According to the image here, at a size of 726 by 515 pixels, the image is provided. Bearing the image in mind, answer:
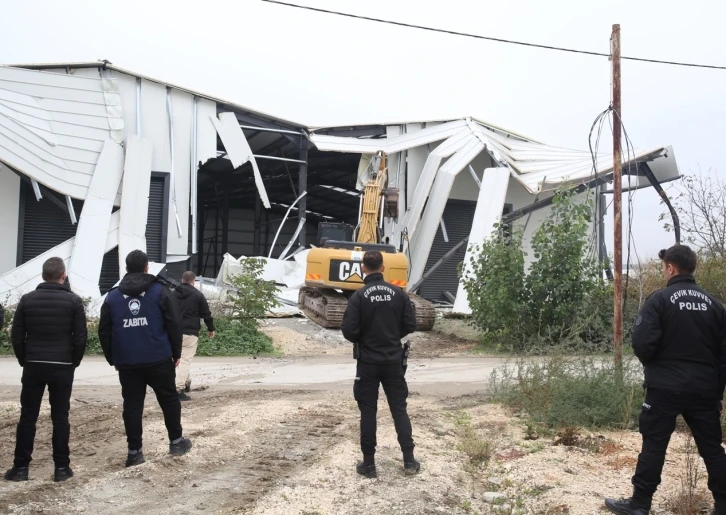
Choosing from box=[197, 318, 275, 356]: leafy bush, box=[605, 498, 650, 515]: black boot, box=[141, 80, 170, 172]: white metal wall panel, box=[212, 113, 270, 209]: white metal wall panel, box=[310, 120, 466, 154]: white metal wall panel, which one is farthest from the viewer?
box=[310, 120, 466, 154]: white metal wall panel

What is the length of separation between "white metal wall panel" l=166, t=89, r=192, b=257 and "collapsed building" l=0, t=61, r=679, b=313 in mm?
34

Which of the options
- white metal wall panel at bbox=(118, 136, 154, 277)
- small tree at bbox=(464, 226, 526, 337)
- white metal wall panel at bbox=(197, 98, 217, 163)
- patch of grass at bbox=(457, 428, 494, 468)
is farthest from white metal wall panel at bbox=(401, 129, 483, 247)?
patch of grass at bbox=(457, 428, 494, 468)

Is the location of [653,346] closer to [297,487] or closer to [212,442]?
[297,487]

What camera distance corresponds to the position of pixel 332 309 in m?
17.8

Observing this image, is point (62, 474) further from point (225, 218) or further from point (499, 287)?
point (225, 218)

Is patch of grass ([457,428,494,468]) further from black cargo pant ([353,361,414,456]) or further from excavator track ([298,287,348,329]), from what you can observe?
excavator track ([298,287,348,329])

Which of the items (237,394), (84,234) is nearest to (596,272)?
(237,394)

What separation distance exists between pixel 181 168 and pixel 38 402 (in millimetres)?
18122

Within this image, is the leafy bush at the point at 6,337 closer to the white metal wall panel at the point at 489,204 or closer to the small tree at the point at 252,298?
the small tree at the point at 252,298

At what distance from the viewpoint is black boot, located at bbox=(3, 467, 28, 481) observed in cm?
561

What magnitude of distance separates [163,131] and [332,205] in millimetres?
16459

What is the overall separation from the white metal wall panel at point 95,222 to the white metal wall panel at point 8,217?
2.09m

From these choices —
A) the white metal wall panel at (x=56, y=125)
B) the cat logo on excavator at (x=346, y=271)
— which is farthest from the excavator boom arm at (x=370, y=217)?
the white metal wall panel at (x=56, y=125)

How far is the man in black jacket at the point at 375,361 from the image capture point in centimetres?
589
